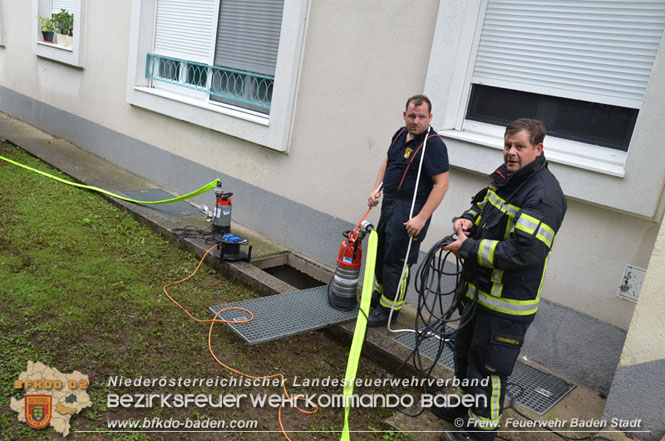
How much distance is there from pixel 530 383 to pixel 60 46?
1001cm

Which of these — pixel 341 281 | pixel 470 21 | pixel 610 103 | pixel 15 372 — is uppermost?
pixel 470 21

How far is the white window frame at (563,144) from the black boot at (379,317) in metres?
1.42

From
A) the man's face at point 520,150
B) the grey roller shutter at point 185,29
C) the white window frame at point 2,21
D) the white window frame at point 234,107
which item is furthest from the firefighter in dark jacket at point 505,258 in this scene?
the white window frame at point 2,21

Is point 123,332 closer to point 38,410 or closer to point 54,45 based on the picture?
point 38,410

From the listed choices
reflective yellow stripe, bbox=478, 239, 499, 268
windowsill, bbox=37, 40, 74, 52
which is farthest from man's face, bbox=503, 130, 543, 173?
windowsill, bbox=37, 40, 74, 52

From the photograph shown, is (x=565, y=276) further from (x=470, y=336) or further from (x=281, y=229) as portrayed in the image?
(x=281, y=229)

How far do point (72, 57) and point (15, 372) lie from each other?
24.8ft

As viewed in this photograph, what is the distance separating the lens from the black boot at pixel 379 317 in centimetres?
432

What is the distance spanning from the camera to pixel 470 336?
3.14 m

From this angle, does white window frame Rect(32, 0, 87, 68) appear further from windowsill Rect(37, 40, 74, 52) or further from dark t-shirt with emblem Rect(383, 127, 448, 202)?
dark t-shirt with emblem Rect(383, 127, 448, 202)

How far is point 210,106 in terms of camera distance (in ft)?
22.4

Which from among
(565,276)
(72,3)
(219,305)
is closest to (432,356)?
(565,276)

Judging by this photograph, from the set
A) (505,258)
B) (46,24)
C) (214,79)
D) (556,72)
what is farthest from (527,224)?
(46,24)

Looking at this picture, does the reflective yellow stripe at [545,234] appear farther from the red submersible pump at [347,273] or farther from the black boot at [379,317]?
the black boot at [379,317]
